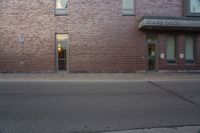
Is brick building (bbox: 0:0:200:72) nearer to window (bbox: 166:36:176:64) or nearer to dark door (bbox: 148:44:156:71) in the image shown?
dark door (bbox: 148:44:156:71)

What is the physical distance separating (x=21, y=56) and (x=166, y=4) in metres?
12.3

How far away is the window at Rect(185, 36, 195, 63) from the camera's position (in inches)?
826

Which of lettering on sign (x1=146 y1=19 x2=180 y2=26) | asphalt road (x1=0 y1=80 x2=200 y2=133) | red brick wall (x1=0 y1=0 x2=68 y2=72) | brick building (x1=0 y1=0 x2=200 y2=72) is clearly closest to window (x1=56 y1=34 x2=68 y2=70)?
brick building (x1=0 y1=0 x2=200 y2=72)

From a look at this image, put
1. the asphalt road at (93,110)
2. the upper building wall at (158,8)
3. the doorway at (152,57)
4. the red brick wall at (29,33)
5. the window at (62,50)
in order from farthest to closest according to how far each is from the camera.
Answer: the doorway at (152,57) < the upper building wall at (158,8) < the window at (62,50) < the red brick wall at (29,33) < the asphalt road at (93,110)

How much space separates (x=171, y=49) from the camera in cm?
2097

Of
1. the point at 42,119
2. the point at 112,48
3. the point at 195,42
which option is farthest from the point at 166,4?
the point at 42,119

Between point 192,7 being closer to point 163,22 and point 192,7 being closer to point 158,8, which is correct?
point 158,8

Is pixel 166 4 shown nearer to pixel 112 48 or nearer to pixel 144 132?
pixel 112 48

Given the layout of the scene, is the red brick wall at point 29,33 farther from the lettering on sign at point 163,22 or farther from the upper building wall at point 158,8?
the lettering on sign at point 163,22

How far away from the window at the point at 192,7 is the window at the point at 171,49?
7.67ft

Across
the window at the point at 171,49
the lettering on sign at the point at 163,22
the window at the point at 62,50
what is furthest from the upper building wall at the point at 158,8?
the window at the point at 62,50

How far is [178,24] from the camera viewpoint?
1895 centimetres

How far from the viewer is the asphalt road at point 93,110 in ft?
20.2

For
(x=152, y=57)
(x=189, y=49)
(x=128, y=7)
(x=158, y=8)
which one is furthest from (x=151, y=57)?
(x=128, y=7)
